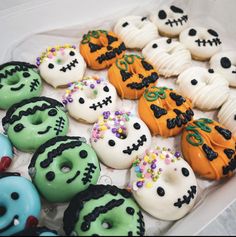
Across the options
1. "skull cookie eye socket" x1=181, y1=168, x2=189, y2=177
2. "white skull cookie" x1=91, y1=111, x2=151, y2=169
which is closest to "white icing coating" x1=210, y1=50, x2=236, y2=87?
"white skull cookie" x1=91, y1=111, x2=151, y2=169

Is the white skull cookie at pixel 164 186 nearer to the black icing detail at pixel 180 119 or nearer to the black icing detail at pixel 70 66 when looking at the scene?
the black icing detail at pixel 180 119

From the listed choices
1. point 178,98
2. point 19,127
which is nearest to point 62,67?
point 19,127

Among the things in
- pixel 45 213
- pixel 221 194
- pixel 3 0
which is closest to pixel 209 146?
pixel 221 194

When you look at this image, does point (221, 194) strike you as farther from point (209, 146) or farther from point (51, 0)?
point (51, 0)

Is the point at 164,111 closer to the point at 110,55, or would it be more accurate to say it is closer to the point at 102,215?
the point at 110,55

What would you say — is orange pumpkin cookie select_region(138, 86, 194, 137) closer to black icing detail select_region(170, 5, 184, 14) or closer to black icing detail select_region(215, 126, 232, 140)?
black icing detail select_region(215, 126, 232, 140)
